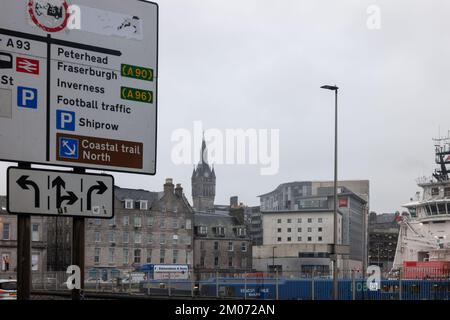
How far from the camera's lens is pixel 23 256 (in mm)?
10195

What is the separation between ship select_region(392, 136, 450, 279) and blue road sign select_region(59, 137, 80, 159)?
7601 cm

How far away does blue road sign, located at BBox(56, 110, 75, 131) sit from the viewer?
407 inches

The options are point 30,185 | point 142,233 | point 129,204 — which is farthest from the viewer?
point 142,233

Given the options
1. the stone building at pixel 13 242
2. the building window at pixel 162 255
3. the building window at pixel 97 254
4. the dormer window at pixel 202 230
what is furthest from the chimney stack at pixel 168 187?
the stone building at pixel 13 242

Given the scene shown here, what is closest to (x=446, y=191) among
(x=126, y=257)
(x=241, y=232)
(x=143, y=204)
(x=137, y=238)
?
(x=143, y=204)

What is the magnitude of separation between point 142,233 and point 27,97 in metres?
102

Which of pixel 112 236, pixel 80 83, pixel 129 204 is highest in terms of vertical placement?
pixel 80 83

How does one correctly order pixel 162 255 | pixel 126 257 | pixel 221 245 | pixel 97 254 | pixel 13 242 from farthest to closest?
pixel 221 245 < pixel 162 255 < pixel 126 257 < pixel 97 254 < pixel 13 242

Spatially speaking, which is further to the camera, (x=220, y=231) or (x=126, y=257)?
(x=220, y=231)

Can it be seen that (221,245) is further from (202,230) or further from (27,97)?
(27,97)

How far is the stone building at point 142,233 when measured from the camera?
10581 centimetres

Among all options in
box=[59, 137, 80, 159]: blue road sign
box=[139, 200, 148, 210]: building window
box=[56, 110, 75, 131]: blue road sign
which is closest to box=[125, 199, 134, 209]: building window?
box=[139, 200, 148, 210]: building window

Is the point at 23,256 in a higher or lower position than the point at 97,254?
higher
